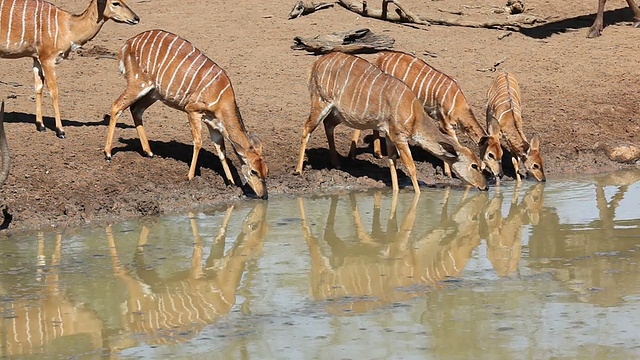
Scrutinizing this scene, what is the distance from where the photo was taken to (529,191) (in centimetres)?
1028

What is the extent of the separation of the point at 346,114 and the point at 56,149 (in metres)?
2.65

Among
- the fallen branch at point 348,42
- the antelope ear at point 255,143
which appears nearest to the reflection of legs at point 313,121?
the antelope ear at point 255,143

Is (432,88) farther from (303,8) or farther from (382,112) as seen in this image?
(303,8)

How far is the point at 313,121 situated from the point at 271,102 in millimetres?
1647

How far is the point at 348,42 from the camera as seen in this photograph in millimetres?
13516

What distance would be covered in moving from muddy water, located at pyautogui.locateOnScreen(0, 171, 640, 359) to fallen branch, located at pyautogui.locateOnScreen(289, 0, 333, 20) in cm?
565

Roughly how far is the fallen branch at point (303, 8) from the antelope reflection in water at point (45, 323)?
841cm

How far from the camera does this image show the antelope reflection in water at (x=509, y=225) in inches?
299

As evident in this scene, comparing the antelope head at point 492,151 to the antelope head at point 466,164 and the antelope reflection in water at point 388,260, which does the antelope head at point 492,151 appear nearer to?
the antelope head at point 466,164

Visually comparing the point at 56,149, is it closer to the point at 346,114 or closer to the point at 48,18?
the point at 48,18

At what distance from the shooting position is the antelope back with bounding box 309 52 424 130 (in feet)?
33.4

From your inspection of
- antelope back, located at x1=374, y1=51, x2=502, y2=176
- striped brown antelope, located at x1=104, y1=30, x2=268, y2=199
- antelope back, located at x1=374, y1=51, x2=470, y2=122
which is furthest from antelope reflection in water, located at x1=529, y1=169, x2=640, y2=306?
striped brown antelope, located at x1=104, y1=30, x2=268, y2=199

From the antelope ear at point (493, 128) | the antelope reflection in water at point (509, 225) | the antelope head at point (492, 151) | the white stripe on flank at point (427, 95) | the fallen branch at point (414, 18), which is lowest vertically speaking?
the antelope reflection in water at point (509, 225)

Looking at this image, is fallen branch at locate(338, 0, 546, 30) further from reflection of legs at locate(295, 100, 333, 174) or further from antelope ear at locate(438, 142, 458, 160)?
antelope ear at locate(438, 142, 458, 160)
